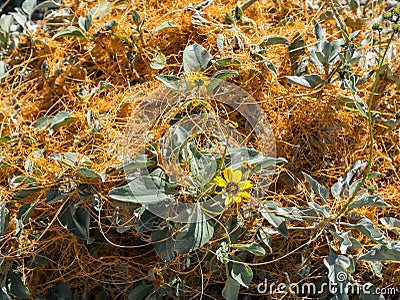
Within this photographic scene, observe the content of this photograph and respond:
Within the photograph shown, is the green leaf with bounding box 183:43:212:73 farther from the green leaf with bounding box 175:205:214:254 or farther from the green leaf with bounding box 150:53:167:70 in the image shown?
the green leaf with bounding box 175:205:214:254

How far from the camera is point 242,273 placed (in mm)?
1463

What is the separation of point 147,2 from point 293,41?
1.40 feet

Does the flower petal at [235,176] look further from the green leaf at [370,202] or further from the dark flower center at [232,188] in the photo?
the green leaf at [370,202]

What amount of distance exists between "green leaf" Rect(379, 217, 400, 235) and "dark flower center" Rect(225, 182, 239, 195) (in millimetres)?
414

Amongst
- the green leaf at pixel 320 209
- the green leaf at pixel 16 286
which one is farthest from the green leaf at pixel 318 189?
the green leaf at pixel 16 286

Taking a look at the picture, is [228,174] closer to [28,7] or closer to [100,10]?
[100,10]

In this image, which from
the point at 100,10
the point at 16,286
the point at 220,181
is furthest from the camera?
the point at 100,10

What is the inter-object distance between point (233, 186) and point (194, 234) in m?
0.12

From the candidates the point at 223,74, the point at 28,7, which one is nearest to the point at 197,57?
the point at 223,74

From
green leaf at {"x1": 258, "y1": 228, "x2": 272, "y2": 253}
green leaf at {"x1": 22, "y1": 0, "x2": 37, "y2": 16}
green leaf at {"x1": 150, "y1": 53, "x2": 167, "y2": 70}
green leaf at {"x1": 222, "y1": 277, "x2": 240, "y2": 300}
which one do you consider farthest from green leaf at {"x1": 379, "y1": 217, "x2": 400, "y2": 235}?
green leaf at {"x1": 22, "y1": 0, "x2": 37, "y2": 16}

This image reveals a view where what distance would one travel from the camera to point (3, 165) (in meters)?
1.67

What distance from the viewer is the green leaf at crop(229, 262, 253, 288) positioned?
1449mm

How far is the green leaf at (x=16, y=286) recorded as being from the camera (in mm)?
1590

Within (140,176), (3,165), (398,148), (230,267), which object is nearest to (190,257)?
(230,267)
